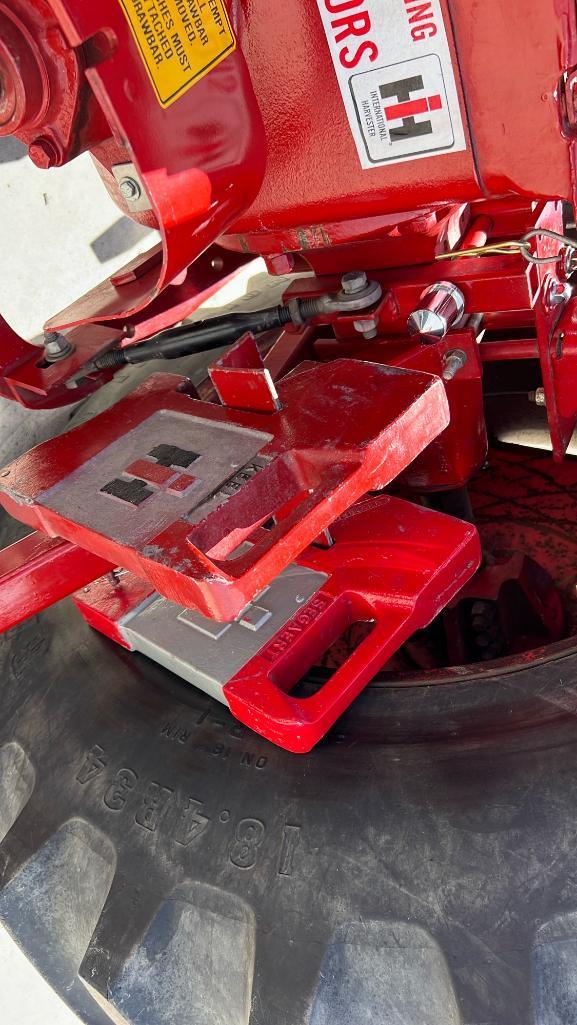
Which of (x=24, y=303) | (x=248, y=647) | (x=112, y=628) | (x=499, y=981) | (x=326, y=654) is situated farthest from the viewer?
(x=24, y=303)

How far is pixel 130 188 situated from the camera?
82 centimetres

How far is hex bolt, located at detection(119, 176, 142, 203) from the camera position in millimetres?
818

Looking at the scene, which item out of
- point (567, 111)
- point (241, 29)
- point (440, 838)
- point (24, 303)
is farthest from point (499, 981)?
point (24, 303)

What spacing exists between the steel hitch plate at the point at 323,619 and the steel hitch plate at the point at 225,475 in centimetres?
10

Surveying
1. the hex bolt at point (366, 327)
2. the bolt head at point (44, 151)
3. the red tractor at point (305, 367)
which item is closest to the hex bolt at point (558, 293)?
the red tractor at point (305, 367)

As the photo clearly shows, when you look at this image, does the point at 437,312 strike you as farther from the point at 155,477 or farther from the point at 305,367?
the point at 155,477

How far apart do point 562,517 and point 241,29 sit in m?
0.90

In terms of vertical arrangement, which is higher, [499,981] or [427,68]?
[427,68]

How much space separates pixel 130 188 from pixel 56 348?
0.42 metres

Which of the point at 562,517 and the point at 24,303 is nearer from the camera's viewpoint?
the point at 562,517

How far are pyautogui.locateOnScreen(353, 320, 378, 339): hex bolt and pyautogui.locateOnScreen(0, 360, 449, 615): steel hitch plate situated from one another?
137mm

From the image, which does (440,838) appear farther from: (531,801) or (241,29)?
(241,29)

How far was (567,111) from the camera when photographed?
780 mm

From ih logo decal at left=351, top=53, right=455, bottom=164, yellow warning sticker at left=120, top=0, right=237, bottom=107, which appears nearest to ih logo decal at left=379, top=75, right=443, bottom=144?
ih logo decal at left=351, top=53, right=455, bottom=164
